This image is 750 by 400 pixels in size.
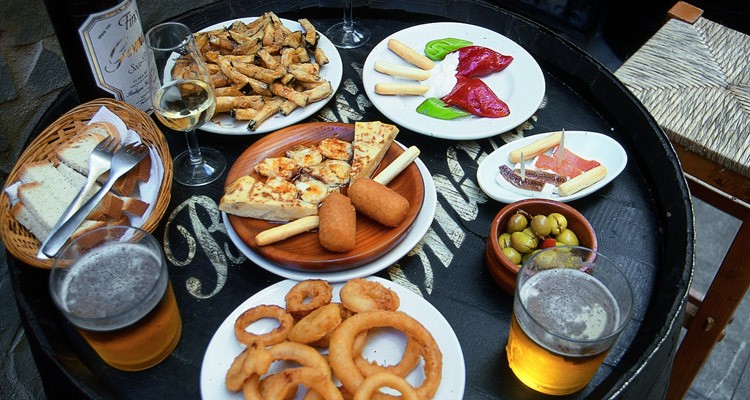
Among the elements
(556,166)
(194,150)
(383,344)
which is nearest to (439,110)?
(556,166)

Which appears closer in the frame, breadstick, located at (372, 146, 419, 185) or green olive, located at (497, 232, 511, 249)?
green olive, located at (497, 232, 511, 249)

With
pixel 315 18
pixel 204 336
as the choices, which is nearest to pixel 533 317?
pixel 204 336

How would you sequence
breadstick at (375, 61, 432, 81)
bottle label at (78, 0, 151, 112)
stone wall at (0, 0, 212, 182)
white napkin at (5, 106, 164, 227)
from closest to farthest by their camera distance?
white napkin at (5, 106, 164, 227), bottle label at (78, 0, 151, 112), breadstick at (375, 61, 432, 81), stone wall at (0, 0, 212, 182)

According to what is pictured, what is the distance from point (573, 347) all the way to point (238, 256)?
2.70 feet

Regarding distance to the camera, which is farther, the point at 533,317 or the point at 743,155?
the point at 743,155

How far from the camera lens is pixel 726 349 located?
2998mm

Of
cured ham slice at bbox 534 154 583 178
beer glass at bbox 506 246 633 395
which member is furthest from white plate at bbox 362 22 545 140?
beer glass at bbox 506 246 633 395

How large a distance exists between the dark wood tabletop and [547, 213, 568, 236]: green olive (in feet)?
0.59

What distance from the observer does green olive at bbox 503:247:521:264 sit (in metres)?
1.47

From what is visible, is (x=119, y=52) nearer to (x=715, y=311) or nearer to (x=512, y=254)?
(x=512, y=254)

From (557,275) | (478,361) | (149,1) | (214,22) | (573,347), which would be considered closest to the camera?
(573,347)

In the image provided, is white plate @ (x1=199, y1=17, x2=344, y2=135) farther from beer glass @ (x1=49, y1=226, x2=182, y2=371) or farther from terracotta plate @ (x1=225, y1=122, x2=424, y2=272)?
beer glass @ (x1=49, y1=226, x2=182, y2=371)

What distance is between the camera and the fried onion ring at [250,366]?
1.23m

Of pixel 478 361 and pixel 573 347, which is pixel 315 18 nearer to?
pixel 478 361
